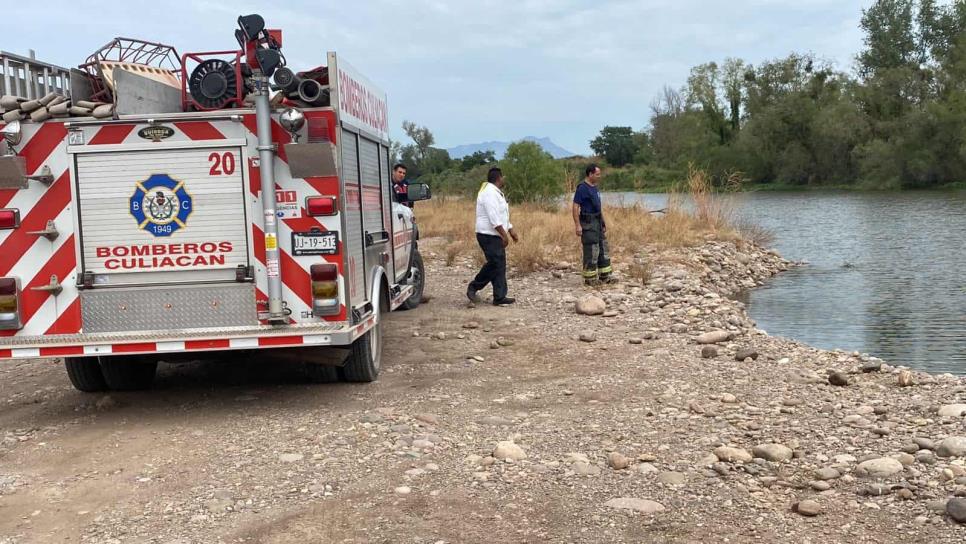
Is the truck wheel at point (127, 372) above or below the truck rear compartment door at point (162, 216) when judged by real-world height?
below

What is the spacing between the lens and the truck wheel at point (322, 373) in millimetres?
7602

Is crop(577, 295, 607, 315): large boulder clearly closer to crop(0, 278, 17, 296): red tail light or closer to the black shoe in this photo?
the black shoe

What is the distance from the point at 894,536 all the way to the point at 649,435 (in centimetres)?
188

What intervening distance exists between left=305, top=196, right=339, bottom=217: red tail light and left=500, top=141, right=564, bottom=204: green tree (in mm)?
24515

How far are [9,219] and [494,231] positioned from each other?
6.11 m

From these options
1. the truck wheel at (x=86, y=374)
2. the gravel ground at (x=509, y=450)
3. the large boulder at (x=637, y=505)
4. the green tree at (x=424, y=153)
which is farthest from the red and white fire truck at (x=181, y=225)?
the green tree at (x=424, y=153)

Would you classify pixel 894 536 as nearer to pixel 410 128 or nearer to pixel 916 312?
pixel 916 312

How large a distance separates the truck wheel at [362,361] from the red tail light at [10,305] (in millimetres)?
2419

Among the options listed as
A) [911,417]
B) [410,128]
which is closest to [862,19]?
[410,128]

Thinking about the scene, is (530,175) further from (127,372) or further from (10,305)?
(10,305)

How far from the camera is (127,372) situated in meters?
7.65

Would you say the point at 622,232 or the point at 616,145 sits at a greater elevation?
the point at 616,145

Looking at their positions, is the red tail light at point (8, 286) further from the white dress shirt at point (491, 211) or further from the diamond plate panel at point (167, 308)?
the white dress shirt at point (491, 211)

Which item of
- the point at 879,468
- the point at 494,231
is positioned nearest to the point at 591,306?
the point at 494,231
